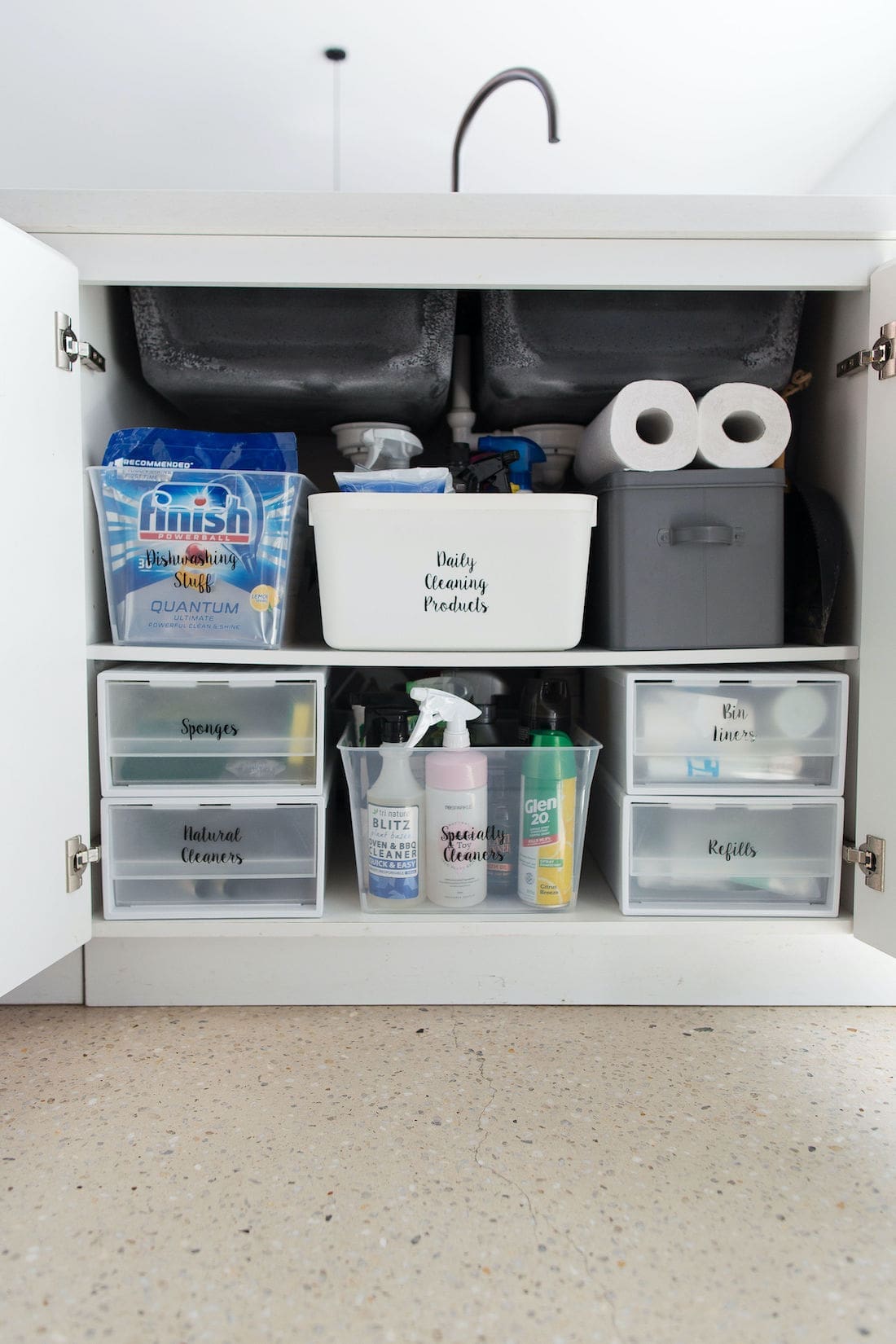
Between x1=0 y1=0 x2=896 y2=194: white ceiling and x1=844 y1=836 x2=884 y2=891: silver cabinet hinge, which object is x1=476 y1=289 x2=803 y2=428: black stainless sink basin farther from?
x1=0 y1=0 x2=896 y2=194: white ceiling

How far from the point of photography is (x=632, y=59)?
209 centimetres

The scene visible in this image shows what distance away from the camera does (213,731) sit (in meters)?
0.84

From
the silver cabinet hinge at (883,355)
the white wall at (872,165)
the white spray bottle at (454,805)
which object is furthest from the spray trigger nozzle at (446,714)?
the white wall at (872,165)

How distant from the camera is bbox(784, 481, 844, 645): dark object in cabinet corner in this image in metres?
0.83

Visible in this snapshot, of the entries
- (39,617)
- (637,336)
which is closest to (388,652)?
(39,617)

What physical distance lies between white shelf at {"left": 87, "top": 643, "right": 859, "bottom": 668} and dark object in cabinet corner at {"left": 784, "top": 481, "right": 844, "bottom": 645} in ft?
0.16

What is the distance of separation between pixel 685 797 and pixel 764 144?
99.8 inches

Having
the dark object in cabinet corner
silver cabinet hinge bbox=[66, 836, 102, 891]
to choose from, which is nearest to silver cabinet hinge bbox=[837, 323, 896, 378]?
the dark object in cabinet corner

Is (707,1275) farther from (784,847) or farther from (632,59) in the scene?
(632,59)

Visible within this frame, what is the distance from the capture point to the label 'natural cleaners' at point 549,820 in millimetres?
835

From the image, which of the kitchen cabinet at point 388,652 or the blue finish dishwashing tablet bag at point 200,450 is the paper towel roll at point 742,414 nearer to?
the kitchen cabinet at point 388,652

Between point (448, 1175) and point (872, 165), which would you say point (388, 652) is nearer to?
point (448, 1175)

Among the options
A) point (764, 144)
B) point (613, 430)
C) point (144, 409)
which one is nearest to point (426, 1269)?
point (613, 430)

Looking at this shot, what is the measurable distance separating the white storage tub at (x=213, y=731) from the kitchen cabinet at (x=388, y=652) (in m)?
0.03
